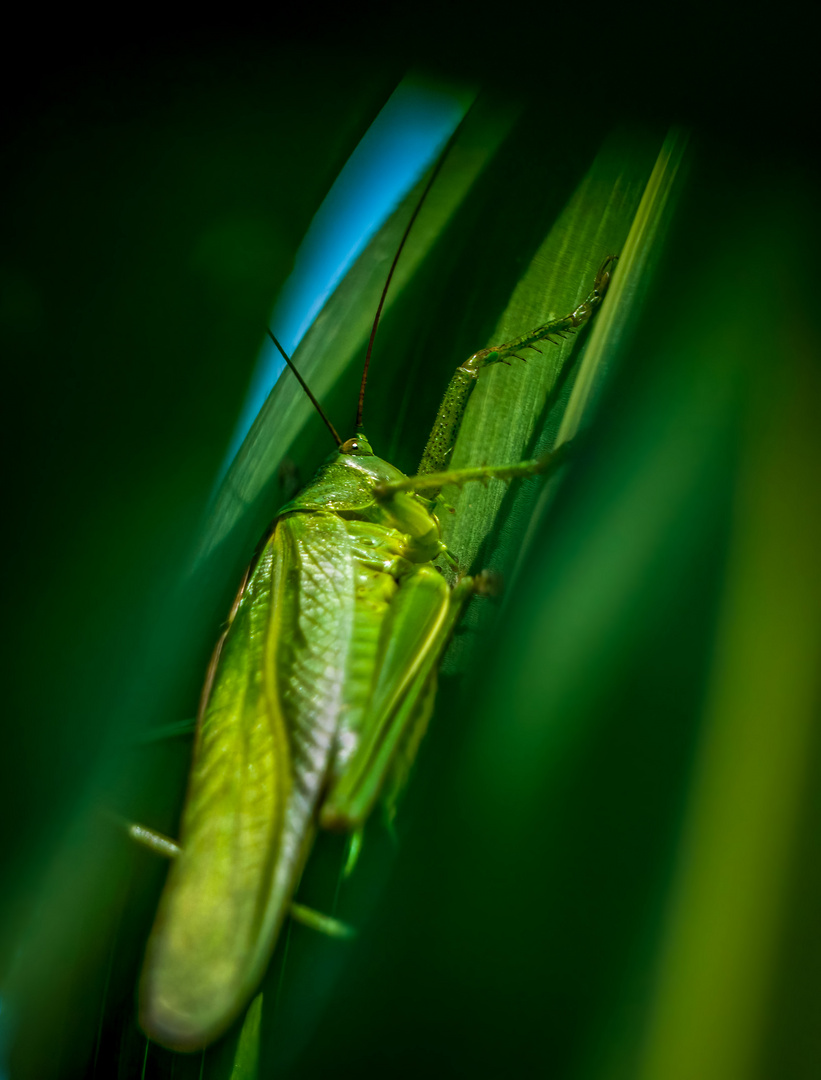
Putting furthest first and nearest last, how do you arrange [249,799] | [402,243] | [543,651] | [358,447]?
1. [358,447]
2. [402,243]
3. [249,799]
4. [543,651]

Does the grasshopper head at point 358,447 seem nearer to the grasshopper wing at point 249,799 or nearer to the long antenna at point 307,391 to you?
the long antenna at point 307,391

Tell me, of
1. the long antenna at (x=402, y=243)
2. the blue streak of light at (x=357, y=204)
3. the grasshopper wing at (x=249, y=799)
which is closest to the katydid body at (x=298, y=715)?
the grasshopper wing at (x=249, y=799)

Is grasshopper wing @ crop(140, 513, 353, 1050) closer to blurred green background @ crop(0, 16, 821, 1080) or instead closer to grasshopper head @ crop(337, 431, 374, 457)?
blurred green background @ crop(0, 16, 821, 1080)

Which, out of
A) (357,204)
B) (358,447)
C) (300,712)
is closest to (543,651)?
(300,712)

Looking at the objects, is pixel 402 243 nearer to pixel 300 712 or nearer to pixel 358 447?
pixel 358 447

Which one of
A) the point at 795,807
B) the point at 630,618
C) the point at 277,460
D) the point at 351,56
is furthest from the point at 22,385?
the point at 795,807

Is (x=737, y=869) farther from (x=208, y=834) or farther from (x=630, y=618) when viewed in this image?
(x=208, y=834)

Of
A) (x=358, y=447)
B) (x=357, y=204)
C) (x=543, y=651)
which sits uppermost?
(x=357, y=204)
